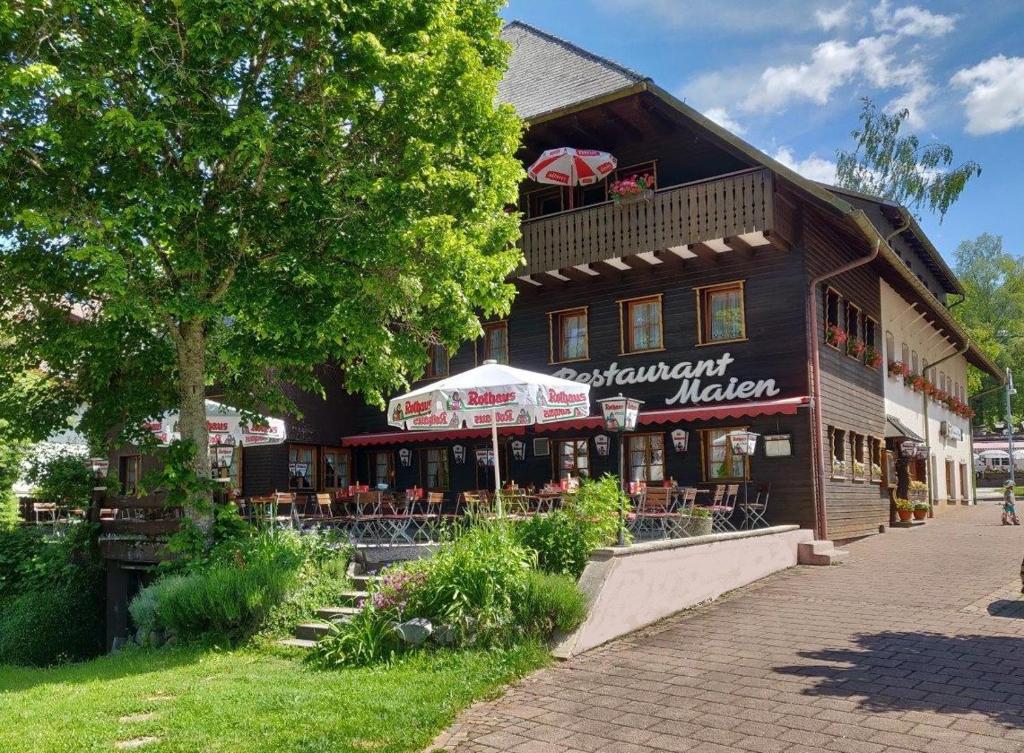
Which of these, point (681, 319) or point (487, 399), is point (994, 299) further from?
point (487, 399)

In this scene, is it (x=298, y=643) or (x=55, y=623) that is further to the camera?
(x=55, y=623)

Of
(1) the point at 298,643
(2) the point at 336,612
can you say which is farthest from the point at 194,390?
(1) the point at 298,643

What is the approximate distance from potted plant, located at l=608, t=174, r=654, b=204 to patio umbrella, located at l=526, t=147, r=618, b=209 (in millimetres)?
588

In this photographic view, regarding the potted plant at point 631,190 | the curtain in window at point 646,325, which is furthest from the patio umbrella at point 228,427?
the potted plant at point 631,190

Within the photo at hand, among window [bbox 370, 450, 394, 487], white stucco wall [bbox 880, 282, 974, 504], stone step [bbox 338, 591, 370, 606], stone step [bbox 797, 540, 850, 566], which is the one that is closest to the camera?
stone step [bbox 338, 591, 370, 606]

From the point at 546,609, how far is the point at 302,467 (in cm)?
1408

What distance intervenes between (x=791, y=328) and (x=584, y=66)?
7.39 metres

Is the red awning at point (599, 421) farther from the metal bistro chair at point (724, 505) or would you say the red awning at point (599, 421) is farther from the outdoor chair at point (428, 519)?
the outdoor chair at point (428, 519)

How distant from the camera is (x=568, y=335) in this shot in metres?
19.0

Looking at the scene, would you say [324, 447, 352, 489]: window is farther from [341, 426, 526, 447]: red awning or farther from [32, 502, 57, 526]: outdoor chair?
[32, 502, 57, 526]: outdoor chair

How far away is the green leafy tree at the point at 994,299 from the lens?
49.5m

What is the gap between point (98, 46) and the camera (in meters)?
9.92

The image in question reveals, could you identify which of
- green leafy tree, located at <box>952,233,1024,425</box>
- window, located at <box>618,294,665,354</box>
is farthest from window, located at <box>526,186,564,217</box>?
green leafy tree, located at <box>952,233,1024,425</box>

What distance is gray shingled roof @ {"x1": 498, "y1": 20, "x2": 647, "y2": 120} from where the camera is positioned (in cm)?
1789
